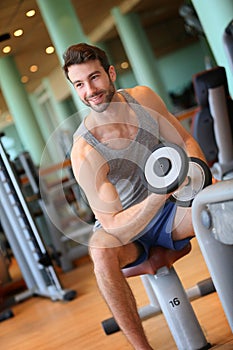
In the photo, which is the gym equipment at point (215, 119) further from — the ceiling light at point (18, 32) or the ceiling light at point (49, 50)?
the ceiling light at point (18, 32)

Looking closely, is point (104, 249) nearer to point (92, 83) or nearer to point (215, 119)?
point (92, 83)

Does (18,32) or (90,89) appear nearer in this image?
(90,89)

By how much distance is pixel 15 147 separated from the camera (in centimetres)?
385

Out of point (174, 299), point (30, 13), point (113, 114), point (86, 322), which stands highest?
point (30, 13)

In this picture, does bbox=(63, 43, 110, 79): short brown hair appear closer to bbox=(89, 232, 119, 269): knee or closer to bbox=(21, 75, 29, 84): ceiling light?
bbox=(89, 232, 119, 269): knee

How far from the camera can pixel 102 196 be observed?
6.35 feet

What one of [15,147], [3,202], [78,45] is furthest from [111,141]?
[3,202]

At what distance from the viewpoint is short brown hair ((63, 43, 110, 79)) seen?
1.92 metres

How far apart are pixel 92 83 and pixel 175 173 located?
0.34 metres

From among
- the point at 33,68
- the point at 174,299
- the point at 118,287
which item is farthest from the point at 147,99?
the point at 33,68

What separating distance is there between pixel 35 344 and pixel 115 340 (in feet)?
2.04

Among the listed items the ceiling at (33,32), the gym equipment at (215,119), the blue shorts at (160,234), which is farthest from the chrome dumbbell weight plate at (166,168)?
the gym equipment at (215,119)

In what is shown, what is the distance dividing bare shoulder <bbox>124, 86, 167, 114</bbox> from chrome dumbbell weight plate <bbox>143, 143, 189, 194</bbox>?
141mm

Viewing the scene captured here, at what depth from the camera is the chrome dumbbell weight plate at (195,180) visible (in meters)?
1.88
